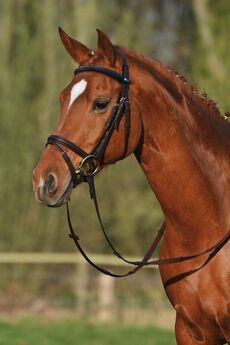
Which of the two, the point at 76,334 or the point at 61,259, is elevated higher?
the point at 61,259

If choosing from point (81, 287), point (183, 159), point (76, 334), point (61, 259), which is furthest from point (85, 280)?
point (183, 159)

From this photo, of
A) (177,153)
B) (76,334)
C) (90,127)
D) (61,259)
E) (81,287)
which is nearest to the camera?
(90,127)

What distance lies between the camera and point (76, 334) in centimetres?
859

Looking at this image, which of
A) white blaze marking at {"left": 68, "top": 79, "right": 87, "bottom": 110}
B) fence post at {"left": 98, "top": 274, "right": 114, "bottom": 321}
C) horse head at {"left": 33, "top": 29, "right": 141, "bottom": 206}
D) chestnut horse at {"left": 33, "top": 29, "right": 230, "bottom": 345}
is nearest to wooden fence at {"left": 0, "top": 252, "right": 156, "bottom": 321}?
fence post at {"left": 98, "top": 274, "right": 114, "bottom": 321}

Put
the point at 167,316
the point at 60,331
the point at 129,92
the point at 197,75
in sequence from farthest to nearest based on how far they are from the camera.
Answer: the point at 197,75, the point at 167,316, the point at 60,331, the point at 129,92

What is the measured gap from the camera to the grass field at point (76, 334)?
8.01m

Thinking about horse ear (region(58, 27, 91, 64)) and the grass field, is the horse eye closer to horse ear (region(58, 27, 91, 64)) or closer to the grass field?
horse ear (region(58, 27, 91, 64))

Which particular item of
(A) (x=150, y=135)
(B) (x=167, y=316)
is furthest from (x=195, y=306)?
(B) (x=167, y=316)

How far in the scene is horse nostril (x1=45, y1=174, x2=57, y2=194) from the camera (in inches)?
159

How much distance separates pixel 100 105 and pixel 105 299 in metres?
8.07

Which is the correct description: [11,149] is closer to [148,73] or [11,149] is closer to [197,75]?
[197,75]

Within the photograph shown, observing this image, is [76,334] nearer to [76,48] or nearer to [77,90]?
[76,48]

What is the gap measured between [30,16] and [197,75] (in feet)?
10.4

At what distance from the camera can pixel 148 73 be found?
439cm
